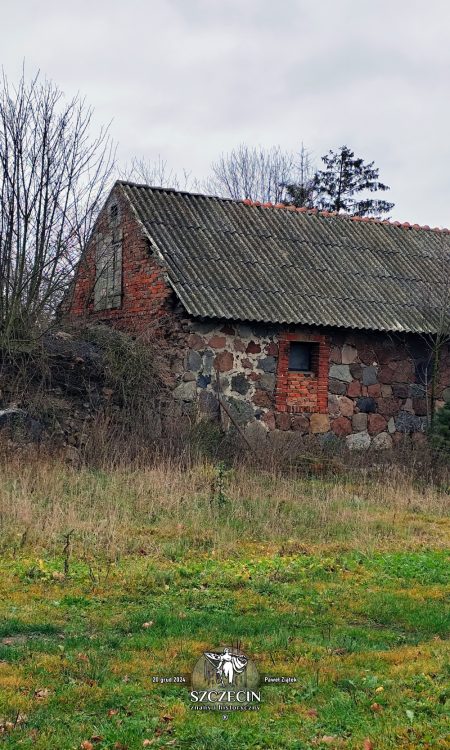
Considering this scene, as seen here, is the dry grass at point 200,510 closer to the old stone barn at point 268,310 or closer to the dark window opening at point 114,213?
the old stone barn at point 268,310

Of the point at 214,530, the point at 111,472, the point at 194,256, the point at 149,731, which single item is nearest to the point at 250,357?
the point at 194,256

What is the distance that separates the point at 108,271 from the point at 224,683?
1378 cm

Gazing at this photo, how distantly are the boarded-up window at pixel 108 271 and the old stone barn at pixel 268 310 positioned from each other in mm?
27

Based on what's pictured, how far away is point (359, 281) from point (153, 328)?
15.4 feet

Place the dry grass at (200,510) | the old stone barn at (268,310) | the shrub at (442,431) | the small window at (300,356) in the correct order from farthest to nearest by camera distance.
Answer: the small window at (300,356) → the old stone barn at (268,310) → the shrub at (442,431) → the dry grass at (200,510)

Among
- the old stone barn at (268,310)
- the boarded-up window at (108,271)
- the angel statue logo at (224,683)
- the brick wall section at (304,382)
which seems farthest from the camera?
the boarded-up window at (108,271)

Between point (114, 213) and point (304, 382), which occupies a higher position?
point (114, 213)

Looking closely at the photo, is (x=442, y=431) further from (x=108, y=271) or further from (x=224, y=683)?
(x=224, y=683)

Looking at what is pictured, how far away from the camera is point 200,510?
32.3ft

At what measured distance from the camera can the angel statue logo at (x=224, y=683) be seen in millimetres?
4996

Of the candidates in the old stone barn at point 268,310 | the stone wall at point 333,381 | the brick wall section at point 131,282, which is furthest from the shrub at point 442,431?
the brick wall section at point 131,282

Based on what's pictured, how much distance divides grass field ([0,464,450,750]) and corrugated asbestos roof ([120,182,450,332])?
4994 mm

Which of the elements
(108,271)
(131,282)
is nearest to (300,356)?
(131,282)

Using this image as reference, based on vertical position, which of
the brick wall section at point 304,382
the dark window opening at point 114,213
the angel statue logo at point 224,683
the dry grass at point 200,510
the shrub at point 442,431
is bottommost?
the angel statue logo at point 224,683
